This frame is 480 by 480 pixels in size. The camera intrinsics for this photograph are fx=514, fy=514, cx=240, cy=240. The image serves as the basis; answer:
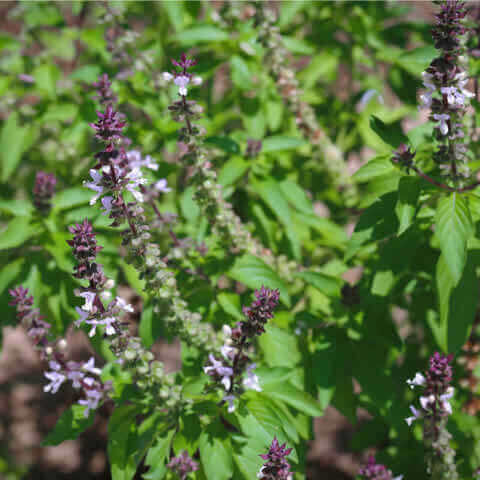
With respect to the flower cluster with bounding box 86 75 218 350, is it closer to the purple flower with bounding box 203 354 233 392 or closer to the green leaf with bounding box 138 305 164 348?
the purple flower with bounding box 203 354 233 392

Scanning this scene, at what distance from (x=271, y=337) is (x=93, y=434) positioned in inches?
126

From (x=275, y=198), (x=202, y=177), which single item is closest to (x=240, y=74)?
(x=275, y=198)

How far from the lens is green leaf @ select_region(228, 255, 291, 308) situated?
254cm

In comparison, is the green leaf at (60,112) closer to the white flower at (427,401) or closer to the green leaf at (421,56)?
the green leaf at (421,56)

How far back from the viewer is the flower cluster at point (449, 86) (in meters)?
2.02

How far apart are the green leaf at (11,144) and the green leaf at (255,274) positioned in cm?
206

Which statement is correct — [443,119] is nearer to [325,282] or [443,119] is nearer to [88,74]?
[325,282]

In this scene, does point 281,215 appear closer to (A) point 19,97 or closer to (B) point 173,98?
(B) point 173,98

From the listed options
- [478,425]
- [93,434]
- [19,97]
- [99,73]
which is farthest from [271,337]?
[93,434]

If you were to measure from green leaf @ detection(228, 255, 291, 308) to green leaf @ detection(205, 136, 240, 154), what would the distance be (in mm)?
643

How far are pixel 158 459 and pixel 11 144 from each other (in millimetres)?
2635

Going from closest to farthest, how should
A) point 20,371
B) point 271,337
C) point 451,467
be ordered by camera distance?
point 451,467 < point 271,337 < point 20,371

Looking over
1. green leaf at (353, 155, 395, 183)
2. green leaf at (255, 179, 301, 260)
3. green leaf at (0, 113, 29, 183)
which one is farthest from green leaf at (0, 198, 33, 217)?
green leaf at (353, 155, 395, 183)

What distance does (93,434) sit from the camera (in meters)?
5.11
